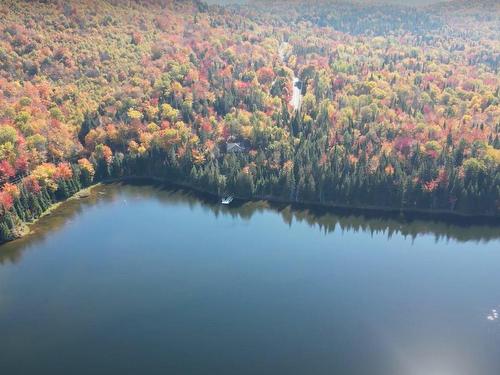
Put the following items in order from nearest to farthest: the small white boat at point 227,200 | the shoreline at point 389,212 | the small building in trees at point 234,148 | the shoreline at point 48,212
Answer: the shoreline at point 48,212, the shoreline at point 389,212, the small white boat at point 227,200, the small building in trees at point 234,148

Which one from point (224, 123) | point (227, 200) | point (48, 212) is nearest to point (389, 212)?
→ point (227, 200)

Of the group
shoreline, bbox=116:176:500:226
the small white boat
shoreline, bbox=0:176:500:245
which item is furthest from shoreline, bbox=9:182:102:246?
the small white boat

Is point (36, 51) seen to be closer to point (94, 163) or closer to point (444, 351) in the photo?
point (94, 163)

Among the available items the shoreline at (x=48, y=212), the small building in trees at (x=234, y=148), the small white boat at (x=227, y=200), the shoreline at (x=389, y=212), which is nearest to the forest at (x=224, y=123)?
the small building in trees at (x=234, y=148)

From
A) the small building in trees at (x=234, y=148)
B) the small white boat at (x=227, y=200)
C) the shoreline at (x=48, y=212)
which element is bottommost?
the shoreline at (x=48, y=212)

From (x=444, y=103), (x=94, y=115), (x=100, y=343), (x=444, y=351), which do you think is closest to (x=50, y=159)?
(x=94, y=115)

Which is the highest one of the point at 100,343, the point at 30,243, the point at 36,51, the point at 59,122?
the point at 36,51

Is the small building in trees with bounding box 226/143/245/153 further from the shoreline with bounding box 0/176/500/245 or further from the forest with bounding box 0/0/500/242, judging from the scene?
the shoreline with bounding box 0/176/500/245

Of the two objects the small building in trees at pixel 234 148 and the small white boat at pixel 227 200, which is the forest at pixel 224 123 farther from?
the small white boat at pixel 227 200
